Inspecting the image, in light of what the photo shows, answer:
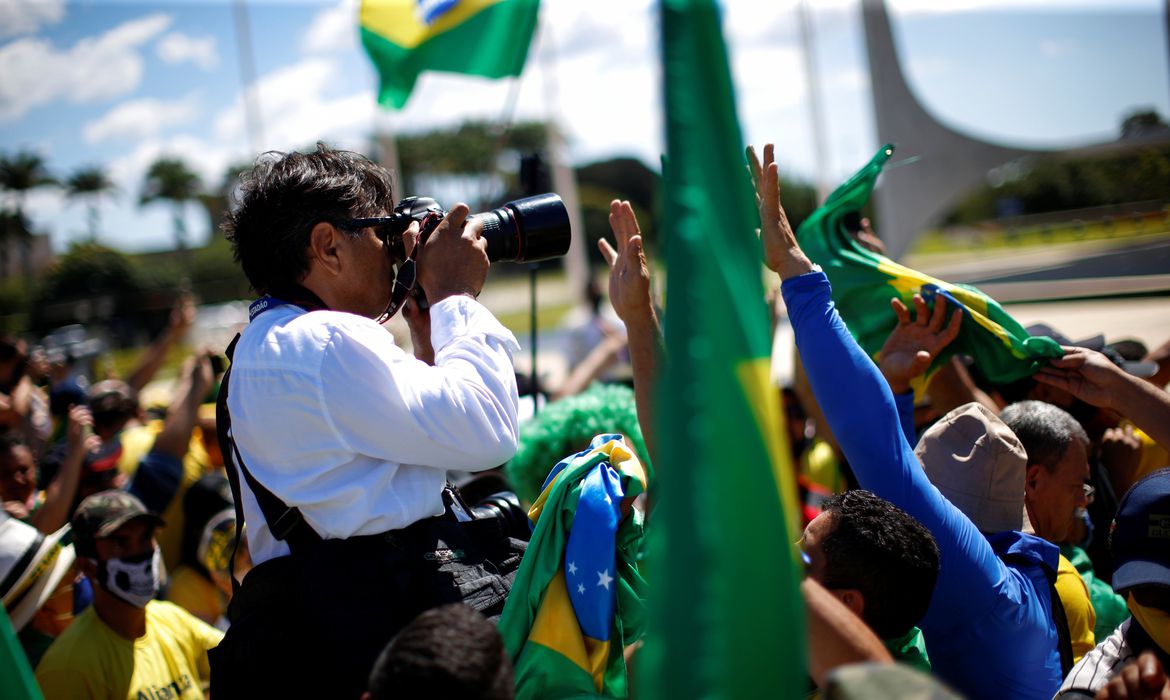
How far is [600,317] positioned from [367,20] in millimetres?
3393

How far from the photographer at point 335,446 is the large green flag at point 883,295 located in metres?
1.34

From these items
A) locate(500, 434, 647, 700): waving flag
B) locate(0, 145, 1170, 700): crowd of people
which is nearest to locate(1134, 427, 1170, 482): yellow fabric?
locate(0, 145, 1170, 700): crowd of people

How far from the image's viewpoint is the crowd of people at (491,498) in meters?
1.62

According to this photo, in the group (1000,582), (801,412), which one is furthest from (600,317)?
(1000,582)

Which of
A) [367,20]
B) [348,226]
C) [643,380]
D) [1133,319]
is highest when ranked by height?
[367,20]

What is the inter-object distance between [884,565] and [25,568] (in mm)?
2663

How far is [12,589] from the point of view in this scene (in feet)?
9.30

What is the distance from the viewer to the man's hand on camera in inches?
75.2

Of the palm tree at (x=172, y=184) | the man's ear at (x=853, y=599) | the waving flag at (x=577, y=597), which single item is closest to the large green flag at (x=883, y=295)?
the man's ear at (x=853, y=599)

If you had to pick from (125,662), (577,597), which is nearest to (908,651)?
(577,597)

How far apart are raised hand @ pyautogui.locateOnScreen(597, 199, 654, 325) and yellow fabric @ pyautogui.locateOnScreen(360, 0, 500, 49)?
3.94m

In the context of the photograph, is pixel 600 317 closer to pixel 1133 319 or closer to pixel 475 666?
pixel 1133 319

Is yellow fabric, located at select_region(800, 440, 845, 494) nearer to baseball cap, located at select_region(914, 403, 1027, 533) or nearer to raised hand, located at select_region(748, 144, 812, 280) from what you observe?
baseball cap, located at select_region(914, 403, 1027, 533)

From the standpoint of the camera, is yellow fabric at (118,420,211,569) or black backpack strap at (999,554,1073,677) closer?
black backpack strap at (999,554,1073,677)
